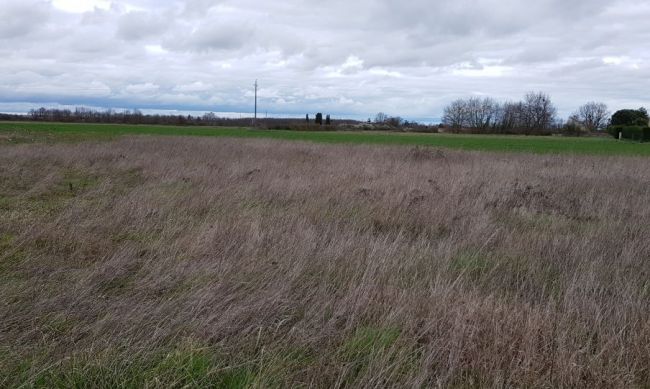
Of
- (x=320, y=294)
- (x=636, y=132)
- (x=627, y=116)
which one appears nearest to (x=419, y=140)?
(x=636, y=132)

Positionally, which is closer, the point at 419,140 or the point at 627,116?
the point at 419,140

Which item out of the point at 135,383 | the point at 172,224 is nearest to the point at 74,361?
the point at 135,383

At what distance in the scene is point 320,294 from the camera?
147 inches

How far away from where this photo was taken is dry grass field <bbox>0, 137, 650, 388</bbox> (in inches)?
106

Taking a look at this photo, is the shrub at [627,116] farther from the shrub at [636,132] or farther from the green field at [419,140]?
the green field at [419,140]

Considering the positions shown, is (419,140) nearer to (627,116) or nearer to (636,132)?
(636,132)

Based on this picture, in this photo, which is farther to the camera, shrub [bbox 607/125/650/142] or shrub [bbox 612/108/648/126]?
shrub [bbox 612/108/648/126]

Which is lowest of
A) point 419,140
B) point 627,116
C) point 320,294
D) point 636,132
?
point 320,294

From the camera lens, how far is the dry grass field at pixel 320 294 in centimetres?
269

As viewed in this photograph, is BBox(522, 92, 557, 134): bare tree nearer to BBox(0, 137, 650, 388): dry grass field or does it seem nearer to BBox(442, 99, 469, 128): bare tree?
BBox(442, 99, 469, 128): bare tree

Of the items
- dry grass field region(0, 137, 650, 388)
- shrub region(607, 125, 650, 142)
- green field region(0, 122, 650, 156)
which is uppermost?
shrub region(607, 125, 650, 142)

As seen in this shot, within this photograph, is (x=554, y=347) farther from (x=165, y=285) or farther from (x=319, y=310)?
(x=165, y=285)

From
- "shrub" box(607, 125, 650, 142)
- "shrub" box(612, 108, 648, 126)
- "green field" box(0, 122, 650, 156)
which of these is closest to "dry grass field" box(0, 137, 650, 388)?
"green field" box(0, 122, 650, 156)

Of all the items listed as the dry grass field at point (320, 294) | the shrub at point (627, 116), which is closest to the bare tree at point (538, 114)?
the shrub at point (627, 116)
